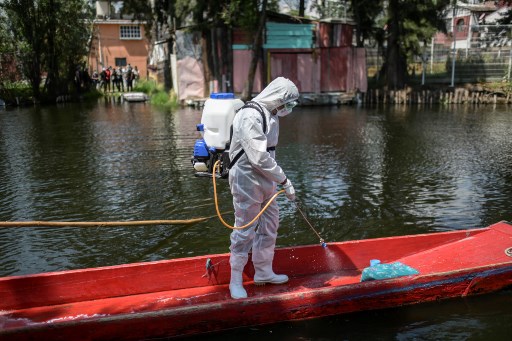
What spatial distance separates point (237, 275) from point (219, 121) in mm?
1955

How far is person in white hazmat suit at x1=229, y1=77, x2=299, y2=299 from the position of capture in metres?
4.84

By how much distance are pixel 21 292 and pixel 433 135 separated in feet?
48.5

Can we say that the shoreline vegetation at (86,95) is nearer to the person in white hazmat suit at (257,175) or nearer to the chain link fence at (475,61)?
the chain link fence at (475,61)

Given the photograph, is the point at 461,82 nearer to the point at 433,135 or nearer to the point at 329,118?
the point at 329,118

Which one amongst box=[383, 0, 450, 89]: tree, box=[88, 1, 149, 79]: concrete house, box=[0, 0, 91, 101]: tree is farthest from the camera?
box=[88, 1, 149, 79]: concrete house

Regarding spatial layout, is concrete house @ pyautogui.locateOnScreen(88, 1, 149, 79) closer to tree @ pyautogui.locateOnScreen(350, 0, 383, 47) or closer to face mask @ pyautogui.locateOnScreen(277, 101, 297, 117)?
tree @ pyautogui.locateOnScreen(350, 0, 383, 47)

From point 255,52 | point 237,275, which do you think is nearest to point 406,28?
point 255,52

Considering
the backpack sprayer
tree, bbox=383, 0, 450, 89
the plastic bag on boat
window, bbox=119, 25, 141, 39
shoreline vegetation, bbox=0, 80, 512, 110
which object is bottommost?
the plastic bag on boat

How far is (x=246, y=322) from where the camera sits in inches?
201

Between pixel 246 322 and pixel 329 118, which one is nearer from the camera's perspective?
pixel 246 322

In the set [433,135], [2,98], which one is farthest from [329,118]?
[2,98]

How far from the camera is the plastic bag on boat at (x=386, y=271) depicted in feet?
18.8

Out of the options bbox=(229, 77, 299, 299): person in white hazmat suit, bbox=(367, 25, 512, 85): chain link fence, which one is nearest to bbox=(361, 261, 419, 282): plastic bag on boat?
bbox=(229, 77, 299, 299): person in white hazmat suit

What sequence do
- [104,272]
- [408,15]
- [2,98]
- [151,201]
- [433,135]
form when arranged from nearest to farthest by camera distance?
[104,272] → [151,201] → [433,135] → [408,15] → [2,98]
